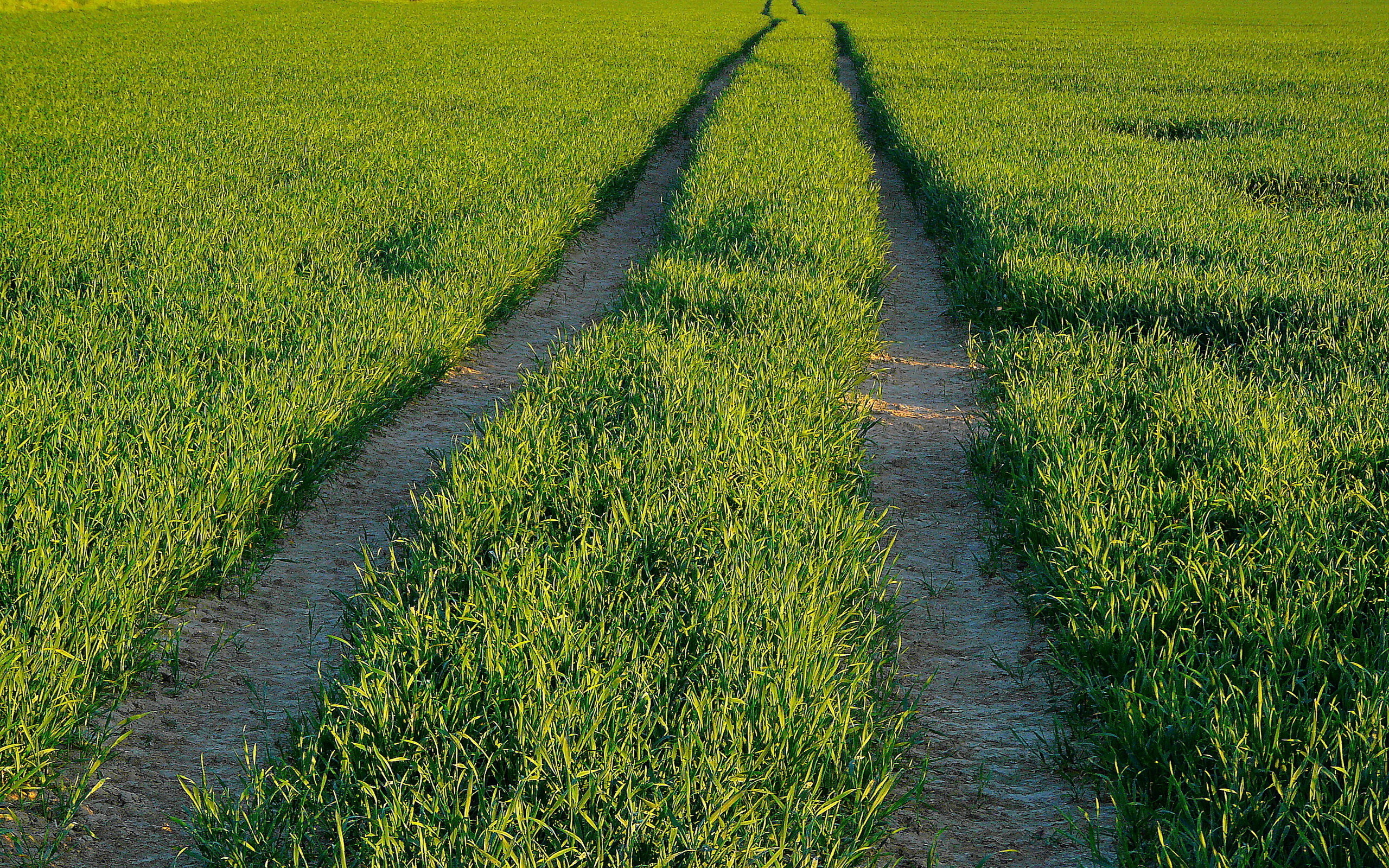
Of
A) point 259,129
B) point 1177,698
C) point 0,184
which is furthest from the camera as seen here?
point 259,129

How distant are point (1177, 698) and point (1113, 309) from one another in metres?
3.95

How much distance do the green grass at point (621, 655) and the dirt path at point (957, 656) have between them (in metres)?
0.15

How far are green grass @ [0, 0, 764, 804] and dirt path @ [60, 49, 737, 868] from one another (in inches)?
5.0

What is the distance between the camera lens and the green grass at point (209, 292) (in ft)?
9.00

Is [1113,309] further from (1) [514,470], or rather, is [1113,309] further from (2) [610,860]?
(2) [610,860]

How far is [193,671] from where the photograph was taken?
280 cm

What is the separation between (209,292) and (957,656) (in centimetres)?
442

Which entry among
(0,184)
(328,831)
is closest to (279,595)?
(328,831)

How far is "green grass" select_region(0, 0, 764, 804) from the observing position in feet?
9.00

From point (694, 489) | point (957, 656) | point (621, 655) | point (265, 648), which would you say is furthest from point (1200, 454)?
point (265, 648)

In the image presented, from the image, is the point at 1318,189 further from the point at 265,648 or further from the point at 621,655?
the point at 265,648

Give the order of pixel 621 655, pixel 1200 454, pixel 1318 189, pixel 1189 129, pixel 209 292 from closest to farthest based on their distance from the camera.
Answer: pixel 621 655 < pixel 1200 454 < pixel 209 292 < pixel 1318 189 < pixel 1189 129

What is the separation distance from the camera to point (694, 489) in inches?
128

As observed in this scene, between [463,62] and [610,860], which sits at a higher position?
[463,62]
